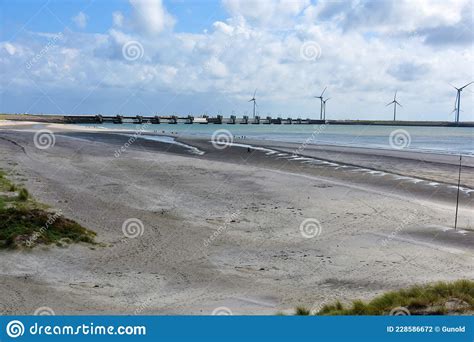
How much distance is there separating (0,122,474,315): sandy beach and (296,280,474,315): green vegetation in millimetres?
1117

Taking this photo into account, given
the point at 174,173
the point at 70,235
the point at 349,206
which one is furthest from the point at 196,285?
the point at 174,173

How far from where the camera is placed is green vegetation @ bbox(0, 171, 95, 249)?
12977 mm

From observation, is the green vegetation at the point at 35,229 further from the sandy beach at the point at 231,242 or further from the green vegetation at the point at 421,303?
the green vegetation at the point at 421,303

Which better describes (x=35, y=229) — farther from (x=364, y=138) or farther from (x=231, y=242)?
(x=364, y=138)

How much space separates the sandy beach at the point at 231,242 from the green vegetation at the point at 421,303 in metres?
1.12

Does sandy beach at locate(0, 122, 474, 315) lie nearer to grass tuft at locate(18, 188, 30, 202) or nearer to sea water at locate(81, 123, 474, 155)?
grass tuft at locate(18, 188, 30, 202)

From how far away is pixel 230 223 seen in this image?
55.8 ft

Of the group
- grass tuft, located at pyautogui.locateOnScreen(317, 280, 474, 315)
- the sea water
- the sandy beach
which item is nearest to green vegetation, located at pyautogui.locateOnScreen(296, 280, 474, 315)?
grass tuft, located at pyautogui.locateOnScreen(317, 280, 474, 315)

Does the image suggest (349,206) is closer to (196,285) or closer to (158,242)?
(158,242)

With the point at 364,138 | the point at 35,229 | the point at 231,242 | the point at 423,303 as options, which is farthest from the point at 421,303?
the point at 364,138

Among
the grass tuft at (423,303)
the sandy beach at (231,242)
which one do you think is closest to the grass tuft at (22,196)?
the sandy beach at (231,242)

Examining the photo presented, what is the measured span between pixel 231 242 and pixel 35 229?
515 centimetres
